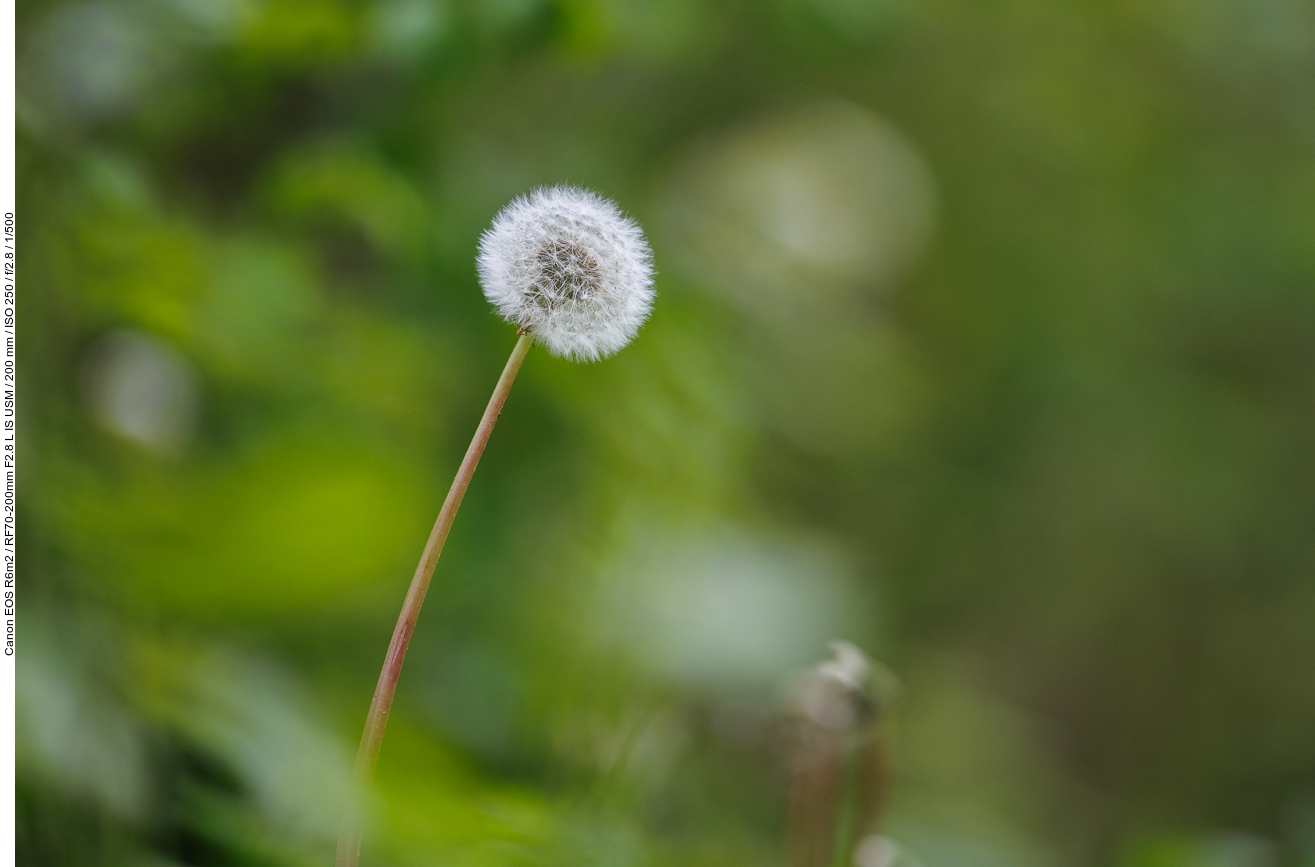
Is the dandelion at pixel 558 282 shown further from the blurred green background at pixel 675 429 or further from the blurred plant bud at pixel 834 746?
the blurred plant bud at pixel 834 746

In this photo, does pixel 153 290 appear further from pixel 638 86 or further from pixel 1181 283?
pixel 1181 283

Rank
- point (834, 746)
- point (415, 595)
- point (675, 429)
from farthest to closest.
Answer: point (675, 429)
point (834, 746)
point (415, 595)

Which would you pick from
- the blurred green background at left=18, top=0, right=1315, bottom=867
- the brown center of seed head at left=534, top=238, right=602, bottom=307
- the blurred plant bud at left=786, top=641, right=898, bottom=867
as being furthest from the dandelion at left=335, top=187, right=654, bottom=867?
the blurred plant bud at left=786, top=641, right=898, bottom=867

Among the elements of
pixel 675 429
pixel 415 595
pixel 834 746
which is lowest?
pixel 415 595

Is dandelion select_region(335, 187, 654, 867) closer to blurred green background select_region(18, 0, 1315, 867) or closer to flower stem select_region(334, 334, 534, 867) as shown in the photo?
flower stem select_region(334, 334, 534, 867)

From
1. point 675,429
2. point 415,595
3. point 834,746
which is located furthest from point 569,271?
point 675,429

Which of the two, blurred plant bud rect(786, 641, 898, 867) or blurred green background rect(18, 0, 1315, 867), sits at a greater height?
blurred green background rect(18, 0, 1315, 867)

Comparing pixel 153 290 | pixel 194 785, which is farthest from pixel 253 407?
pixel 194 785

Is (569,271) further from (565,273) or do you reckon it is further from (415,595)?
(415,595)
